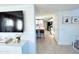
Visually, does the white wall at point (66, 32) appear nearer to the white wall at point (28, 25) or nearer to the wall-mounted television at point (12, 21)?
the white wall at point (28, 25)

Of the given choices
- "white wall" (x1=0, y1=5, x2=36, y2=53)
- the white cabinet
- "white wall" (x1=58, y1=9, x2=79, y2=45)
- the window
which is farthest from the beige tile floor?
the white cabinet

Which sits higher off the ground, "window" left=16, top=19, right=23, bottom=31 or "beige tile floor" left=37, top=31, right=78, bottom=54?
"window" left=16, top=19, right=23, bottom=31

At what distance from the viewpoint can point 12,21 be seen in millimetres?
3596

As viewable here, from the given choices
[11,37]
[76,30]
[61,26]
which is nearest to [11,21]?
[11,37]

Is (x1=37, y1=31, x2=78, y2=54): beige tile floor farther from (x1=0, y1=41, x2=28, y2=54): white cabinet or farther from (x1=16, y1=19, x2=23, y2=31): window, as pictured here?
(x1=0, y1=41, x2=28, y2=54): white cabinet

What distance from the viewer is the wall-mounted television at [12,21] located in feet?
11.7

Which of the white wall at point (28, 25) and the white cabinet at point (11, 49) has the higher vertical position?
the white wall at point (28, 25)

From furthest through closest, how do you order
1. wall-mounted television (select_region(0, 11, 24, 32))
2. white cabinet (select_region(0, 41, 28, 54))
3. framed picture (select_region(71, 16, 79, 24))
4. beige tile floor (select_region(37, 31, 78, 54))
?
framed picture (select_region(71, 16, 79, 24)), beige tile floor (select_region(37, 31, 78, 54)), wall-mounted television (select_region(0, 11, 24, 32)), white cabinet (select_region(0, 41, 28, 54))

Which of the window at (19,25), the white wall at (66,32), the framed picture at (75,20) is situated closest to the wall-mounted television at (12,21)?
the window at (19,25)

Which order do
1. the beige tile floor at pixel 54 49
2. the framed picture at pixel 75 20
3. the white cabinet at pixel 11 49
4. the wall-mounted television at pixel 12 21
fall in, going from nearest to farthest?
the white cabinet at pixel 11 49, the wall-mounted television at pixel 12 21, the beige tile floor at pixel 54 49, the framed picture at pixel 75 20

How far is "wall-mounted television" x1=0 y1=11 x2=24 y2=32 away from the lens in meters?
3.56

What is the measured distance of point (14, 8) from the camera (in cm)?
360
